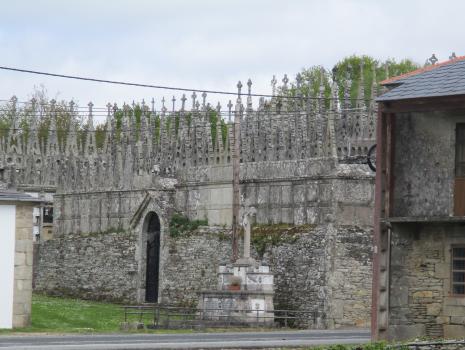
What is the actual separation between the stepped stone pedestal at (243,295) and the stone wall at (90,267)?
9.00 metres

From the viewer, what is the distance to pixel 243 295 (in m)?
44.2

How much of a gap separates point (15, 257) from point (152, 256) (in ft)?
47.1

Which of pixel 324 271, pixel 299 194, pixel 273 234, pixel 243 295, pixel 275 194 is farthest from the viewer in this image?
pixel 275 194

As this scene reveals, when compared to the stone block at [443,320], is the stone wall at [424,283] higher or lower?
higher

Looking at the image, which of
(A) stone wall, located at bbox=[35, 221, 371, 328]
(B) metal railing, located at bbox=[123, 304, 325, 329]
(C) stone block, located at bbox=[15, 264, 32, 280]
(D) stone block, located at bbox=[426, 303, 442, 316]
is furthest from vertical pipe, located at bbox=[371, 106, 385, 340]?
(A) stone wall, located at bbox=[35, 221, 371, 328]

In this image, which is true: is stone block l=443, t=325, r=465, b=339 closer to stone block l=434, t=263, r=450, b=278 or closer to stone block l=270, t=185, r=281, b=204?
stone block l=434, t=263, r=450, b=278

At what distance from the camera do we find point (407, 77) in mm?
35188

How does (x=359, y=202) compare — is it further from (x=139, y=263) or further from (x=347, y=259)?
(x=139, y=263)

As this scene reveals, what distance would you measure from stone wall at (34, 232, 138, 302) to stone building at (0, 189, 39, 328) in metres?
13.8

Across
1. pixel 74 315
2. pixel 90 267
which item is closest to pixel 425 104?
pixel 74 315

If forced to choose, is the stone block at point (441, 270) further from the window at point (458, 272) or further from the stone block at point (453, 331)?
the stone block at point (453, 331)

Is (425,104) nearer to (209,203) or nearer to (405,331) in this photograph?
(405,331)

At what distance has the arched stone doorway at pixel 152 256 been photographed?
174ft

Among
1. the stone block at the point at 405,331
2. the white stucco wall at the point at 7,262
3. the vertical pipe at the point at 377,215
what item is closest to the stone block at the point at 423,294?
the stone block at the point at 405,331
